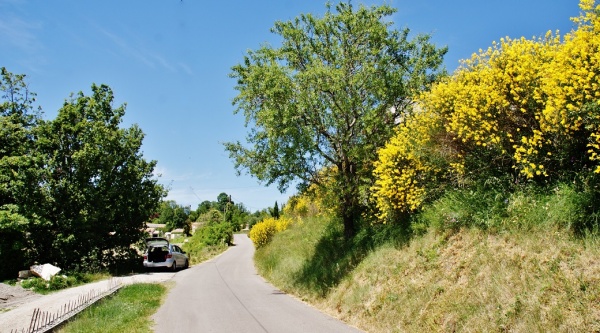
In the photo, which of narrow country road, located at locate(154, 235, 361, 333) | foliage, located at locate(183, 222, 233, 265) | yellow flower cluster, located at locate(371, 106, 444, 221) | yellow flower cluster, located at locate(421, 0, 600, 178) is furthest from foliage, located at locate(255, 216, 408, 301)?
foliage, located at locate(183, 222, 233, 265)

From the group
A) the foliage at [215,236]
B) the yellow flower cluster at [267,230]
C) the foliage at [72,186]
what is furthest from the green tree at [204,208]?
the foliage at [72,186]

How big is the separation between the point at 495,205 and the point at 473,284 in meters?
1.88

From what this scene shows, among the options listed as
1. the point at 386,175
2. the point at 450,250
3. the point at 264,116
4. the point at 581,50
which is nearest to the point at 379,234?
the point at 386,175

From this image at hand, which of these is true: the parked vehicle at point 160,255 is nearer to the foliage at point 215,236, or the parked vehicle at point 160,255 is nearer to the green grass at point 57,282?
the green grass at point 57,282

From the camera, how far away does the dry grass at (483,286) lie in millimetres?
5734

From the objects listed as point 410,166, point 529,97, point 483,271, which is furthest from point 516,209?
point 410,166

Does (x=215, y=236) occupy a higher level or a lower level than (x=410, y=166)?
higher

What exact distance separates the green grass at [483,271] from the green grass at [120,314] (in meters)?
5.23

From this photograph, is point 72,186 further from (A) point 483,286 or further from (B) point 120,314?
(A) point 483,286

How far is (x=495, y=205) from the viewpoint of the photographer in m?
8.43

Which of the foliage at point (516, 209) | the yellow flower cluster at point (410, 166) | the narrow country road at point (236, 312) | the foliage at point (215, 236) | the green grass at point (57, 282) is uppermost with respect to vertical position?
the foliage at point (215, 236)

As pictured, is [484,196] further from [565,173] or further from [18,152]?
[18,152]

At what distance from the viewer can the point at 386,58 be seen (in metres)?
14.5

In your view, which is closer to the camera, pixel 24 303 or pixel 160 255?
pixel 24 303
